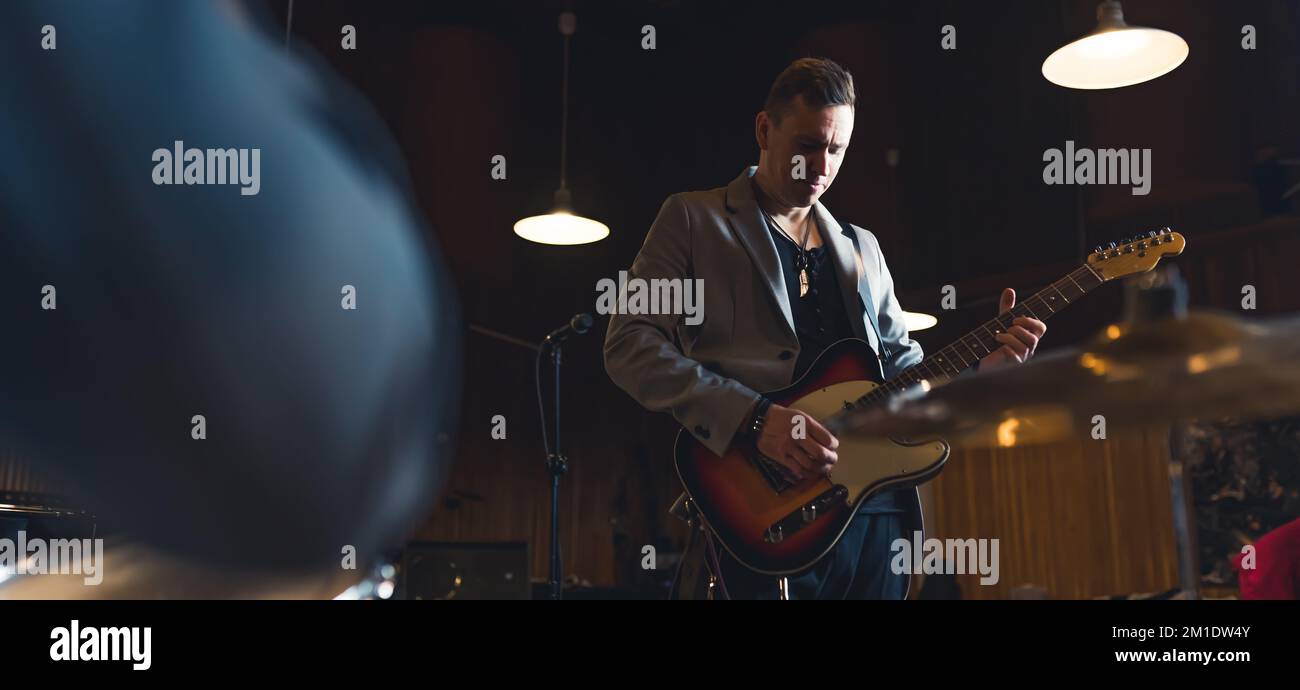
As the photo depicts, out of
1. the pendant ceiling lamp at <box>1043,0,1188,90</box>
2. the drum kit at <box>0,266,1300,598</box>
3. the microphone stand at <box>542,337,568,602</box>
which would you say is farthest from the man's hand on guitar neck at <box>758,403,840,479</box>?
the pendant ceiling lamp at <box>1043,0,1188,90</box>

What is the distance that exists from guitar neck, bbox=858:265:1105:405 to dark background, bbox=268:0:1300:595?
434 centimetres

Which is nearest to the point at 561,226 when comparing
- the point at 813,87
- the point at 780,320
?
the point at 813,87

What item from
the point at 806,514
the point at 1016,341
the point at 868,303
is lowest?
the point at 806,514

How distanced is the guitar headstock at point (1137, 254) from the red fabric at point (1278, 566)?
593 millimetres

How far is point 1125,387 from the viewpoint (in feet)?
2.51

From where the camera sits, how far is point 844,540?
177 centimetres

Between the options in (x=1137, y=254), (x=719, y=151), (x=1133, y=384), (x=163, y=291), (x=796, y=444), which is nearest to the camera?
(x=1133, y=384)

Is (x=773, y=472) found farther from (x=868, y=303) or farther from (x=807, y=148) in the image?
(x=807, y=148)

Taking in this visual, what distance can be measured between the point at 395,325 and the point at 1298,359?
6669 mm

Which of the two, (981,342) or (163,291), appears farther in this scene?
(163,291)

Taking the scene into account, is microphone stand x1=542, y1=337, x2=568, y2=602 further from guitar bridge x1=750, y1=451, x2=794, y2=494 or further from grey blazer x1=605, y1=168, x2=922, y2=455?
guitar bridge x1=750, y1=451, x2=794, y2=494

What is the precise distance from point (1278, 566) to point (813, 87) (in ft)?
4.26
